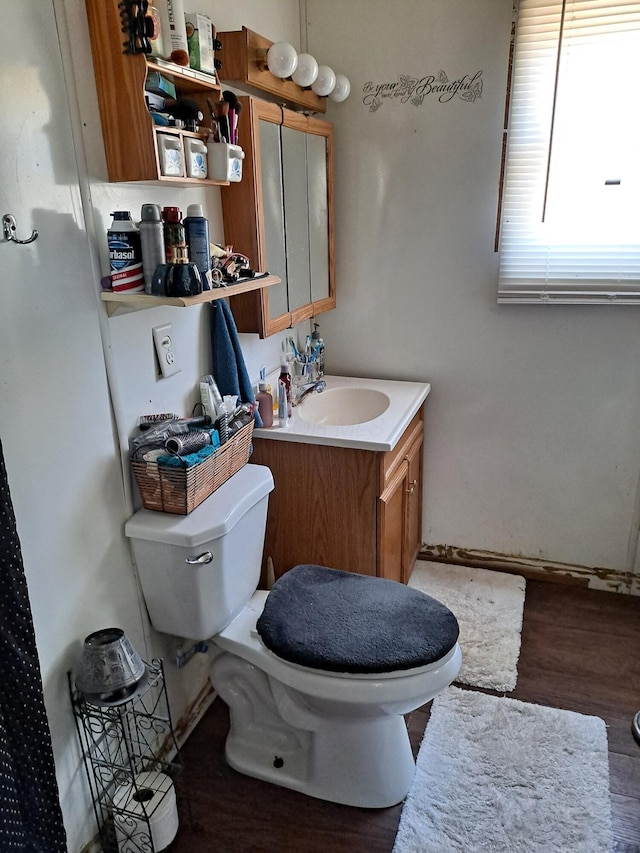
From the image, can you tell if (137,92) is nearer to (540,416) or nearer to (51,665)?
(51,665)

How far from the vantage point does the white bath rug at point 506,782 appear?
1548 mm

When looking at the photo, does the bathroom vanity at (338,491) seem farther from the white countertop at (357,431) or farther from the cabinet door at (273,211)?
the cabinet door at (273,211)

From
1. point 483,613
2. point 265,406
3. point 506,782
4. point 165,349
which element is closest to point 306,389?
point 265,406

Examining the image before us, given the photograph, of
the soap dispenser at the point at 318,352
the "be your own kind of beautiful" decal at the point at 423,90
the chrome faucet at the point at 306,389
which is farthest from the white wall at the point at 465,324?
the chrome faucet at the point at 306,389

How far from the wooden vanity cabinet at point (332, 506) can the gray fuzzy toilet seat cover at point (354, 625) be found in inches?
11.3

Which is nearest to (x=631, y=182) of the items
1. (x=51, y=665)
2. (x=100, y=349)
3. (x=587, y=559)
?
(x=587, y=559)

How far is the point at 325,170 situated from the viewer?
2.32m

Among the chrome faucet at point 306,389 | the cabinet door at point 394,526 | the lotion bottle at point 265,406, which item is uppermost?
the lotion bottle at point 265,406

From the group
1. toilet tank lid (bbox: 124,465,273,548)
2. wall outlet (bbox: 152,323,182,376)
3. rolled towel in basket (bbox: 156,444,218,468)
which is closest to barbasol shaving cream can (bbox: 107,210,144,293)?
wall outlet (bbox: 152,323,182,376)

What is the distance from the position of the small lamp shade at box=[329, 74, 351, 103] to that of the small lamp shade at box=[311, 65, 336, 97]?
7cm

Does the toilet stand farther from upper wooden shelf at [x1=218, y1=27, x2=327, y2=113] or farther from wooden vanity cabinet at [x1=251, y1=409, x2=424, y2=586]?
upper wooden shelf at [x1=218, y1=27, x2=327, y2=113]

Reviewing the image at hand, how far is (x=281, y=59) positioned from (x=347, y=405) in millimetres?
1199

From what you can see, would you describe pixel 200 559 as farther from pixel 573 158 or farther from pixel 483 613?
pixel 573 158

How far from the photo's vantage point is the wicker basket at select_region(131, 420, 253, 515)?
4.88ft
